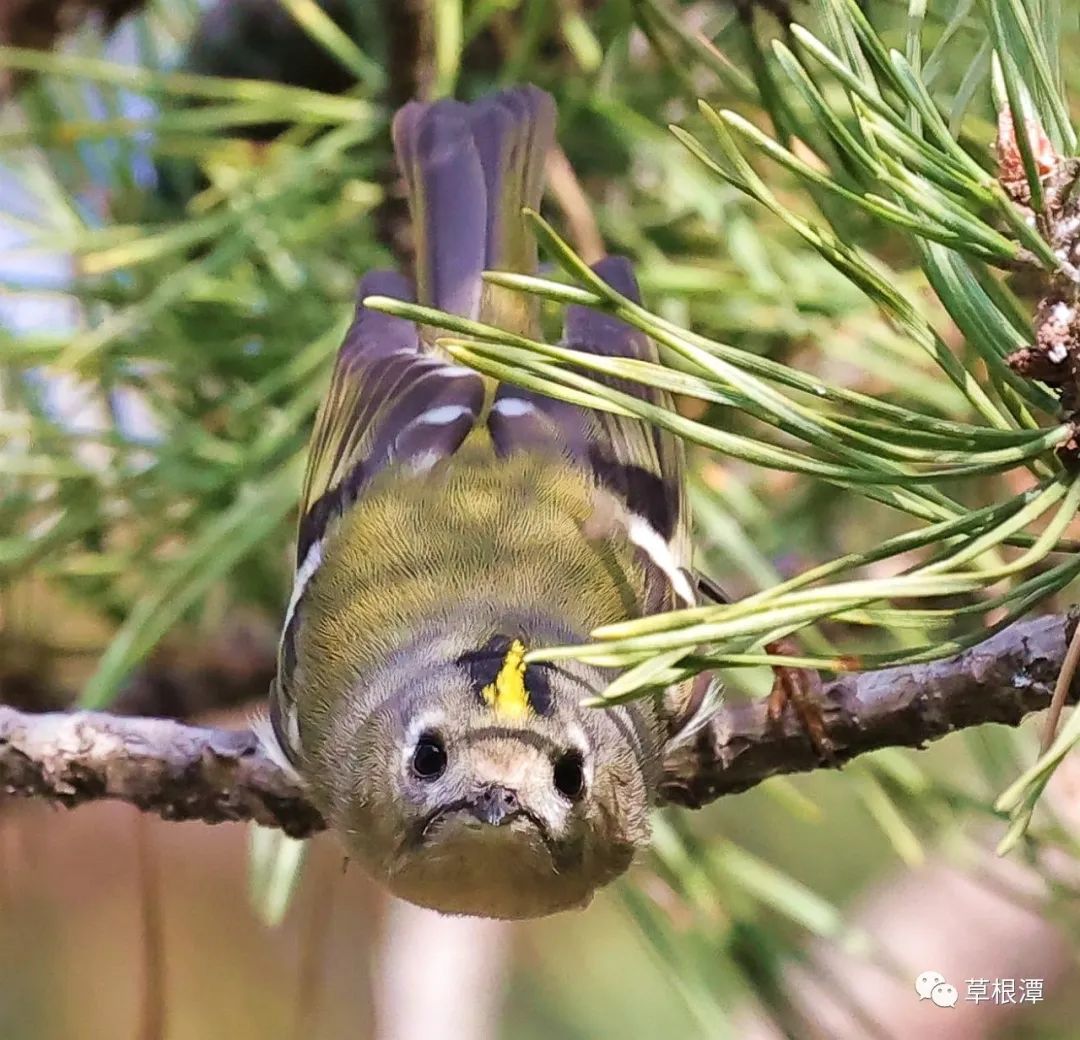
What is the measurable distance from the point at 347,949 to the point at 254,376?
1.21 m

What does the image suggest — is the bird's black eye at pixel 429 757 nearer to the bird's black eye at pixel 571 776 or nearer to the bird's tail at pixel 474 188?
the bird's black eye at pixel 571 776

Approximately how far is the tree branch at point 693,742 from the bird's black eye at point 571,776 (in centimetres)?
6

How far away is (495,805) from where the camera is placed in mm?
598

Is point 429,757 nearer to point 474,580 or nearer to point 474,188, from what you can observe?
point 474,580

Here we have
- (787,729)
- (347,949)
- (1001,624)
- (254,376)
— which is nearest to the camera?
(1001,624)

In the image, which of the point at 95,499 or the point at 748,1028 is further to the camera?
the point at 748,1028

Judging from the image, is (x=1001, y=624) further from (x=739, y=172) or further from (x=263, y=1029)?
(x=263, y=1029)

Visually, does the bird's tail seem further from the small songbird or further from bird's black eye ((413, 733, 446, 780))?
bird's black eye ((413, 733, 446, 780))

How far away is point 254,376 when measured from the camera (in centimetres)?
88

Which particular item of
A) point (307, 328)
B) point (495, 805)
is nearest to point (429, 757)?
point (495, 805)

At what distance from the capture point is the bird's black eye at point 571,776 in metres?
0.62

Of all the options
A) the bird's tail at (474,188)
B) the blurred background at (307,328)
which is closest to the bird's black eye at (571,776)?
the blurred background at (307,328)

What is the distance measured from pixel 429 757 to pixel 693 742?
12cm

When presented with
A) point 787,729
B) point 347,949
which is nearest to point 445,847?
point 787,729
